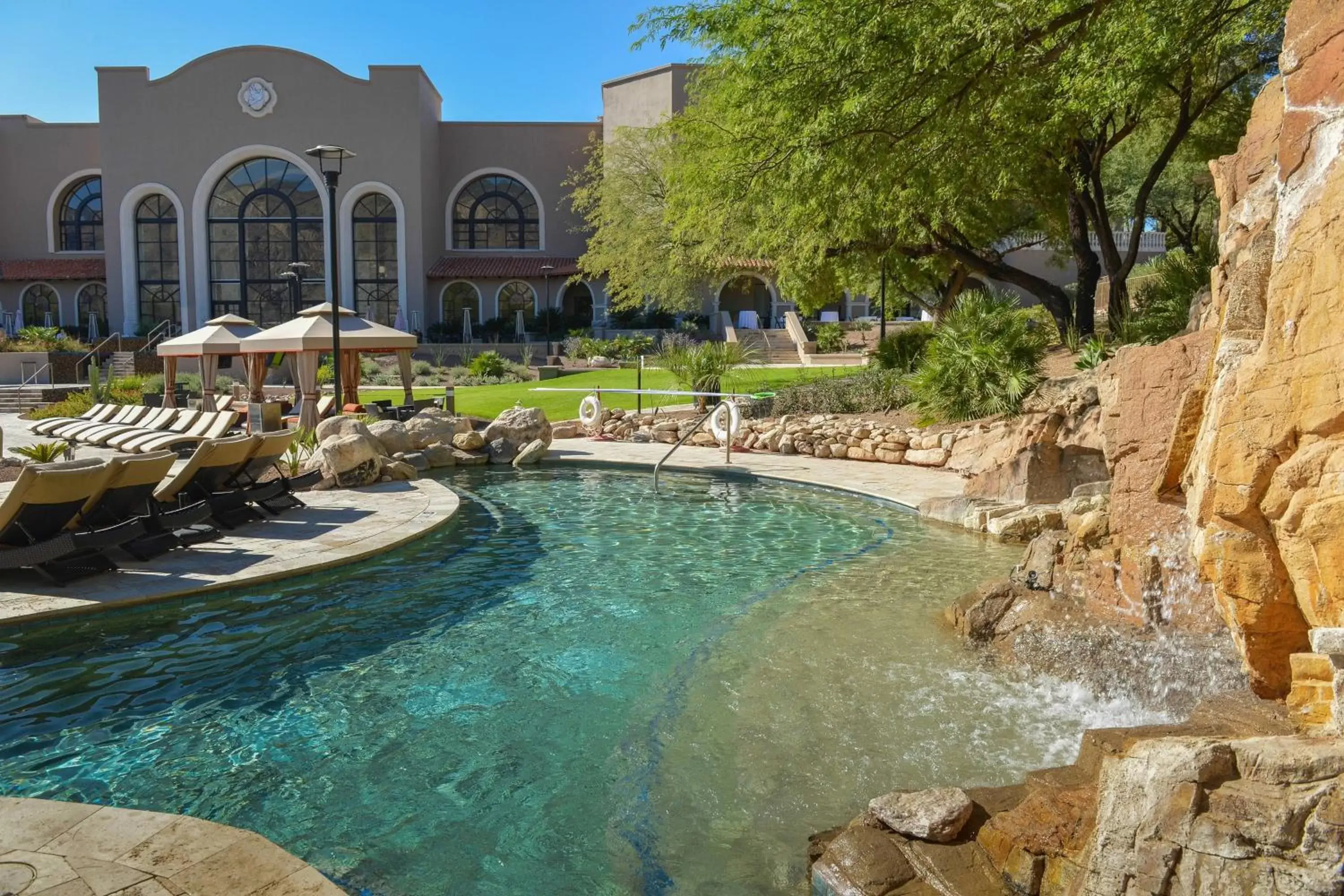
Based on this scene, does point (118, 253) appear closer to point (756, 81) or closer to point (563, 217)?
point (563, 217)

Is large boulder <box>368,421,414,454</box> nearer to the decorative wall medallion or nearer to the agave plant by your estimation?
the agave plant

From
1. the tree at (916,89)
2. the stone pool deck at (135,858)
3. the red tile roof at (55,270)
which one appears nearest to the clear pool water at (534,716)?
the stone pool deck at (135,858)

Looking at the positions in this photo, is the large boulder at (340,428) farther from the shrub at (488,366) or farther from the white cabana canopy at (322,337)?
the shrub at (488,366)

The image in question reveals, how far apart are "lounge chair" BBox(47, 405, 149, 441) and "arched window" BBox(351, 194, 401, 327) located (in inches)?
1097

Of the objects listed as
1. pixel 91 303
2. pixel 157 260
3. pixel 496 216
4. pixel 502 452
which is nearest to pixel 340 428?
pixel 502 452

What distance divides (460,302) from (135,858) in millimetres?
44638

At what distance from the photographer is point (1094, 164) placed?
690 inches

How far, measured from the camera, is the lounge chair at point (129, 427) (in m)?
15.2

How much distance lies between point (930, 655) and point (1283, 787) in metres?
3.40

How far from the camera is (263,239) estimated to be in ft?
147

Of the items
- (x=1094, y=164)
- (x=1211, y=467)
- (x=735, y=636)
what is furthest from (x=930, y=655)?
(x=1094, y=164)

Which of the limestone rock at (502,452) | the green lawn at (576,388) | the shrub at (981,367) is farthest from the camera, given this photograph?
the green lawn at (576,388)

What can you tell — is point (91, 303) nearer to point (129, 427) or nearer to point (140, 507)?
point (129, 427)

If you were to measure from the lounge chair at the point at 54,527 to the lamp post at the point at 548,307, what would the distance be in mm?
27654
